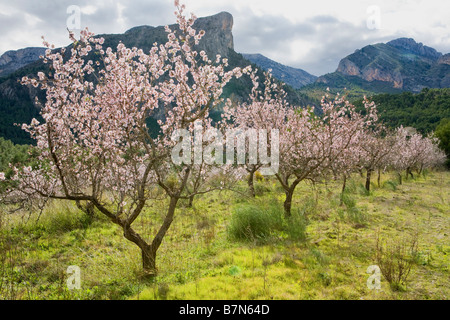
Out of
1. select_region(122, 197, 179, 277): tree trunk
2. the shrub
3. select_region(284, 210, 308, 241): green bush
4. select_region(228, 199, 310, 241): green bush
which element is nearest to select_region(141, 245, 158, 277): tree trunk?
select_region(122, 197, 179, 277): tree trunk

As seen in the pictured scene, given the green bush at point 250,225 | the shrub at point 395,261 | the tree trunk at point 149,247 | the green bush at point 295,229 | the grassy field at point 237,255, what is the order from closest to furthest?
→ 1. the grassy field at point 237,255
2. the shrub at point 395,261
3. the tree trunk at point 149,247
4. the green bush at point 295,229
5. the green bush at point 250,225

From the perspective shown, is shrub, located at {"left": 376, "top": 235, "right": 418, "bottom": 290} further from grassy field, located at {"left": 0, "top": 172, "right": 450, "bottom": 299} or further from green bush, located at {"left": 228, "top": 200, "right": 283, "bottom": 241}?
green bush, located at {"left": 228, "top": 200, "right": 283, "bottom": 241}

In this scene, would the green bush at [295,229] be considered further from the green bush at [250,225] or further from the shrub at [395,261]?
the shrub at [395,261]

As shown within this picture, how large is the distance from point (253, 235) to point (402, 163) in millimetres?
23577

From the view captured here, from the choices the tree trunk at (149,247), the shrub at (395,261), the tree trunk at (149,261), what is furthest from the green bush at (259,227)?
the tree trunk at (149,261)

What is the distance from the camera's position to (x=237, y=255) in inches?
265

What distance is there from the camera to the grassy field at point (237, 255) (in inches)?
196

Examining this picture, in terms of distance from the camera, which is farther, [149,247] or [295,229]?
[295,229]

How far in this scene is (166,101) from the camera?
248 inches

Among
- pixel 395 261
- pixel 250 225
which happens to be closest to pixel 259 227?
pixel 250 225

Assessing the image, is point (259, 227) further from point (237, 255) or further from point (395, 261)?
point (395, 261)

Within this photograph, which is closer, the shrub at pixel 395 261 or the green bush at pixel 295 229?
the shrub at pixel 395 261
